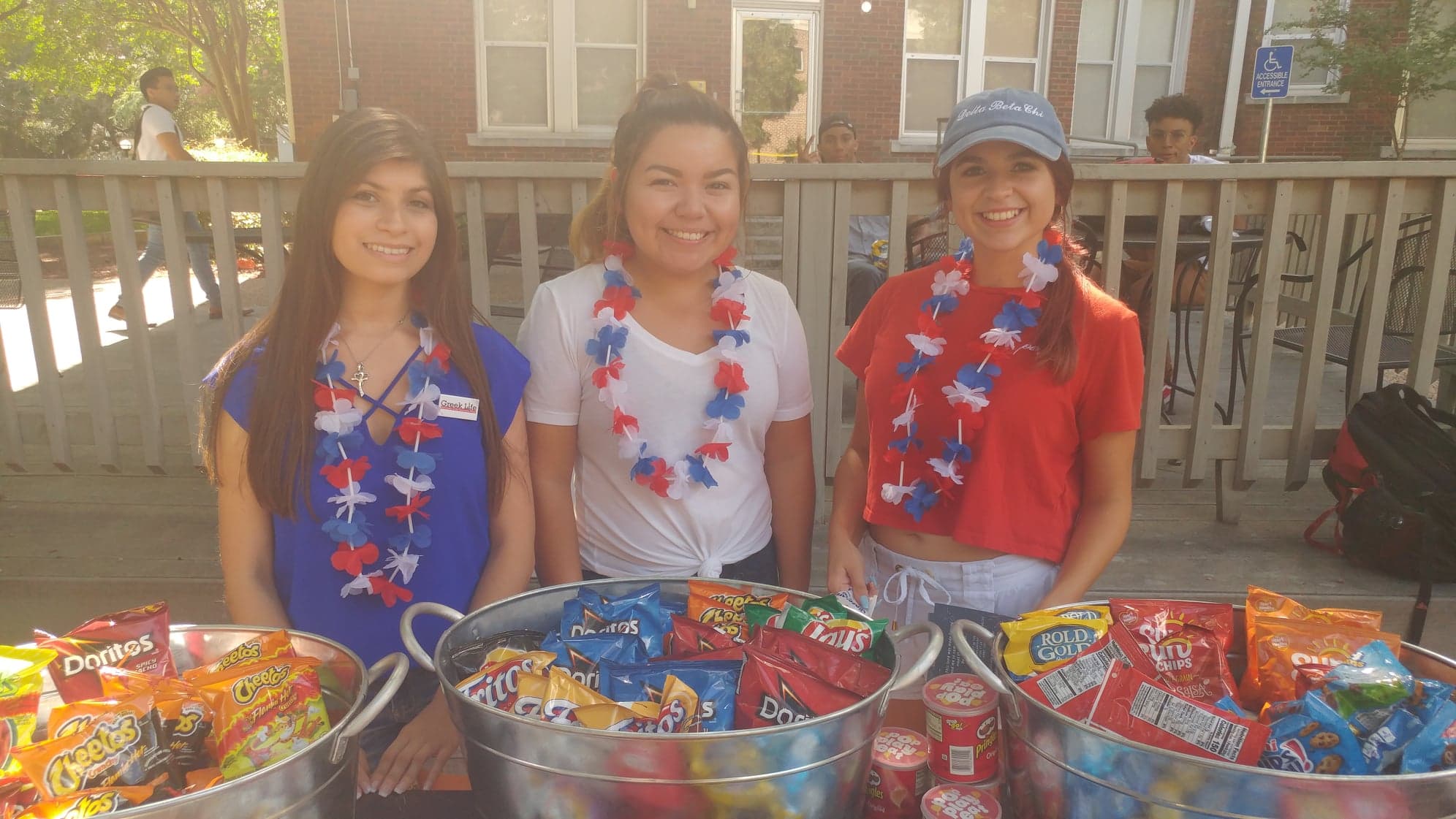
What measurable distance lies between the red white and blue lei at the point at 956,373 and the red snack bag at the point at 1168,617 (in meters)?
0.71

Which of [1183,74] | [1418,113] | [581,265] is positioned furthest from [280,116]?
[581,265]

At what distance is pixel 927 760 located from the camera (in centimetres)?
101

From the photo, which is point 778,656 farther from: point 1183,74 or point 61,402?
point 1183,74

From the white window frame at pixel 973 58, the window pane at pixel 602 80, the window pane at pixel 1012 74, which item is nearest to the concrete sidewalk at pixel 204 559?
the window pane at pixel 602 80

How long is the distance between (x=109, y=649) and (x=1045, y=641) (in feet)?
3.24

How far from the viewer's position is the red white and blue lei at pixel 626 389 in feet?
6.01

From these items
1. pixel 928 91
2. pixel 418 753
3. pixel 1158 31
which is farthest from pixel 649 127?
pixel 1158 31

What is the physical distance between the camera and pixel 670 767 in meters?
0.79

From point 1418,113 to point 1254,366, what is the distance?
13297mm

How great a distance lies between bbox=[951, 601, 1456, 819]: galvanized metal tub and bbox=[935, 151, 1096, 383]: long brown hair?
87 centimetres

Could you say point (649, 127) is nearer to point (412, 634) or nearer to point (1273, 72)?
point (412, 634)

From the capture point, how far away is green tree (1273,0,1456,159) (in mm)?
11617

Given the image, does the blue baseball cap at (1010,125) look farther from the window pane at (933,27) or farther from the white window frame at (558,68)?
the window pane at (933,27)

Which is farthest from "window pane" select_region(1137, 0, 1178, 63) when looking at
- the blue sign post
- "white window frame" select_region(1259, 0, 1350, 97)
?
the blue sign post
